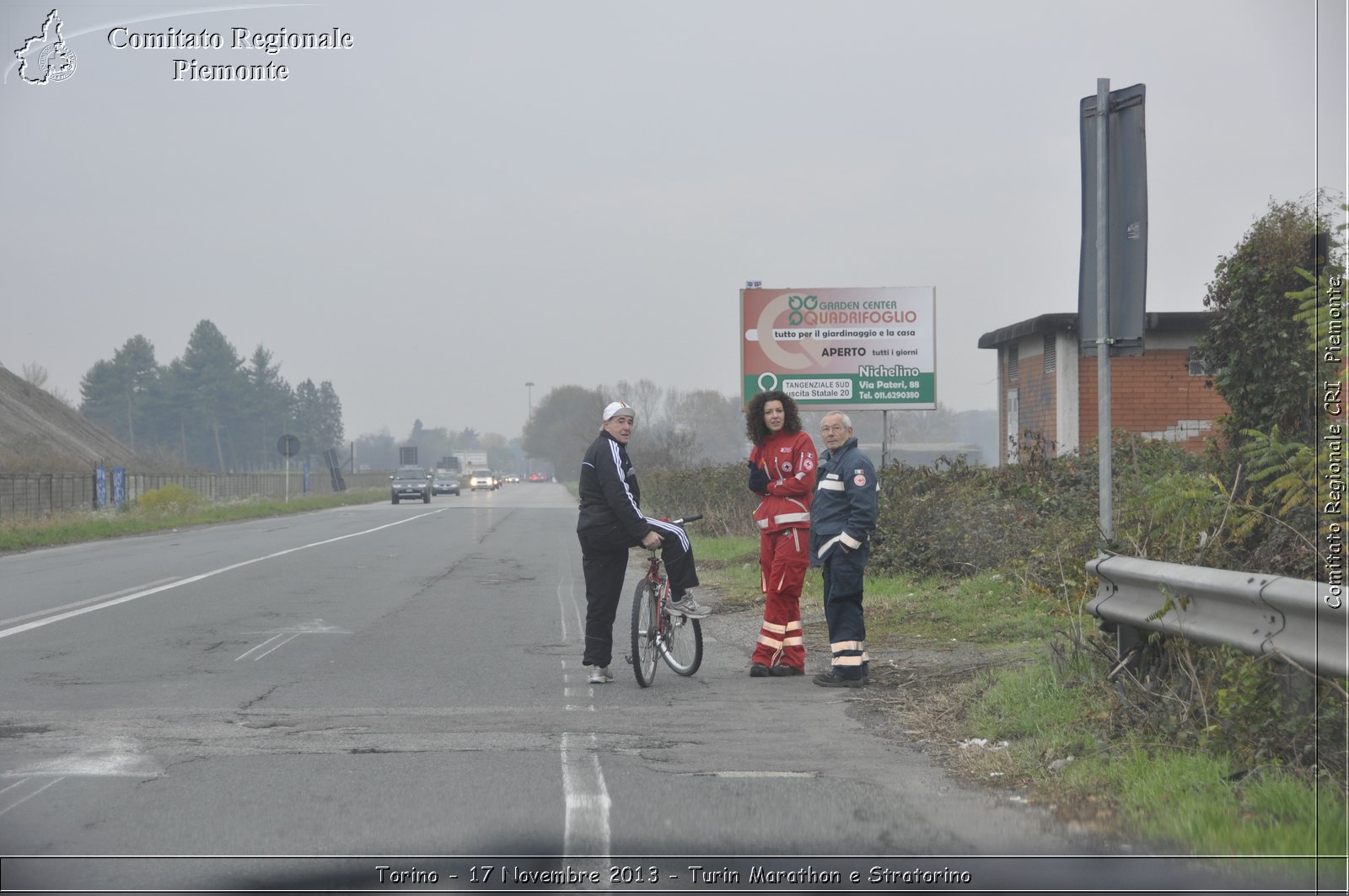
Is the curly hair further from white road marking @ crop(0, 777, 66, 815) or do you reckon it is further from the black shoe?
white road marking @ crop(0, 777, 66, 815)

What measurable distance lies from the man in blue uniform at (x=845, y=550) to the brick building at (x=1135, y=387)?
1265 cm

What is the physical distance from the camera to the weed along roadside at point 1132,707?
15.6 feet

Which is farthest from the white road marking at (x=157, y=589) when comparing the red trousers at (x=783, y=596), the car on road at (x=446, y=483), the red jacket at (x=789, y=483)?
the car on road at (x=446, y=483)

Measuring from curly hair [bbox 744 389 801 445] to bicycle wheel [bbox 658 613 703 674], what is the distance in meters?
1.37

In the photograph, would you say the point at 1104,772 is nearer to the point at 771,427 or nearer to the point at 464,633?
the point at 771,427

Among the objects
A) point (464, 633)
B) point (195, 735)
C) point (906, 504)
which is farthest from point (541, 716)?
point (906, 504)

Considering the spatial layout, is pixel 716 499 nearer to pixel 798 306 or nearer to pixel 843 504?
pixel 798 306

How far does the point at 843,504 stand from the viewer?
8719 millimetres

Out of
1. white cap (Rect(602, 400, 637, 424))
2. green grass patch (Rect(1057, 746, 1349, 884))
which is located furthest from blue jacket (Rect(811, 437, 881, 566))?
green grass patch (Rect(1057, 746, 1349, 884))

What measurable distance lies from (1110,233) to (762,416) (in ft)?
9.12

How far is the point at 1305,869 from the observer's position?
14.0 feet

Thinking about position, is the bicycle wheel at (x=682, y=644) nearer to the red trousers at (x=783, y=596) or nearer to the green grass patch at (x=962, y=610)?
the red trousers at (x=783, y=596)

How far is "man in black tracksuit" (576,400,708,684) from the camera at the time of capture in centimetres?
869

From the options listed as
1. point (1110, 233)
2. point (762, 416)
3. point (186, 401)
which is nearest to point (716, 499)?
point (762, 416)
